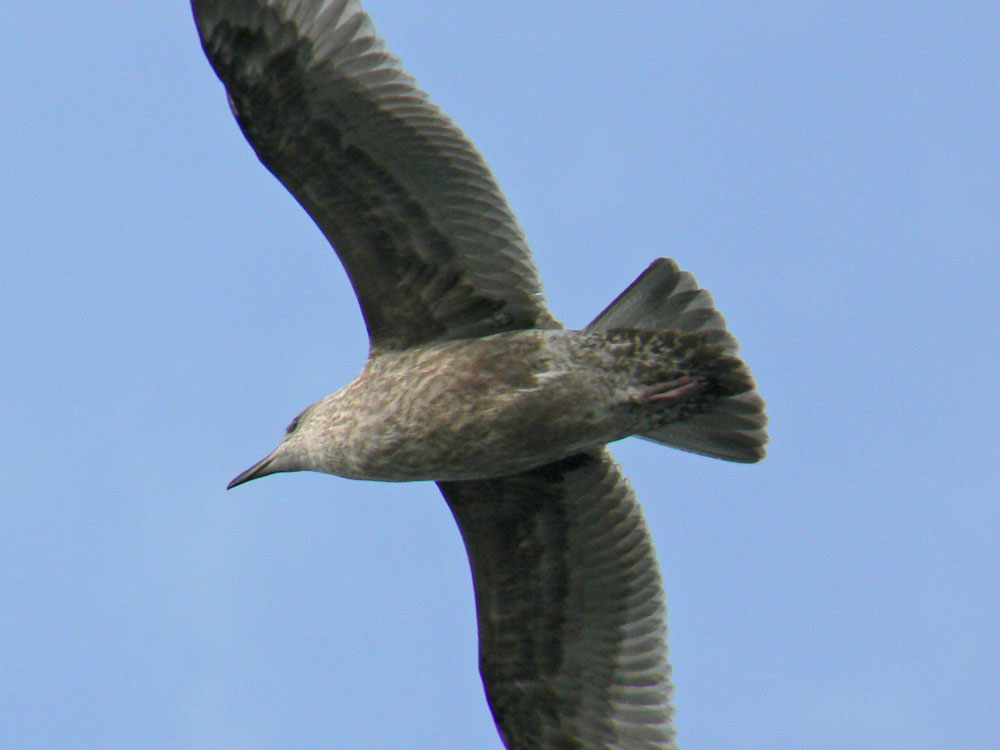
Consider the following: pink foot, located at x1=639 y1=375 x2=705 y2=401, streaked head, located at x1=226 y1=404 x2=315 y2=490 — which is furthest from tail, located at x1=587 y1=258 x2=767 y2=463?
streaked head, located at x1=226 y1=404 x2=315 y2=490

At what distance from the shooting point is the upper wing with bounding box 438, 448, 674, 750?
31.2 ft

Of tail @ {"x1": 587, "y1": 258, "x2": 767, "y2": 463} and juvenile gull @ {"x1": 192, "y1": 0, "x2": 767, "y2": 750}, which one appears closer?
juvenile gull @ {"x1": 192, "y1": 0, "x2": 767, "y2": 750}

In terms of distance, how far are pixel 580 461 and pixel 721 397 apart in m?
0.94

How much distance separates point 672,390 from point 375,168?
196 cm

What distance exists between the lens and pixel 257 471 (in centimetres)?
951

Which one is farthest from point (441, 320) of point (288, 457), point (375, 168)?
point (288, 457)

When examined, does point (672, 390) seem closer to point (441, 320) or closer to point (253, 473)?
point (441, 320)

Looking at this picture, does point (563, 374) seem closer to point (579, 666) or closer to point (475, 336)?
point (475, 336)

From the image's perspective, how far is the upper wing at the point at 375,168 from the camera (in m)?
8.43

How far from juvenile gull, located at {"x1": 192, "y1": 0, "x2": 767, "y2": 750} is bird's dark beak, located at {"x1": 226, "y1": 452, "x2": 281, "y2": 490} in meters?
0.03

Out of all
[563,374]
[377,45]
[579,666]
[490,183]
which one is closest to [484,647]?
[579,666]

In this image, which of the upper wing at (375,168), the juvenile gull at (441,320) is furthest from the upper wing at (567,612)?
the upper wing at (375,168)

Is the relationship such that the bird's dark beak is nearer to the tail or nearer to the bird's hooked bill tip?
the bird's hooked bill tip

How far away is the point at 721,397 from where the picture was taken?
8.92 m
